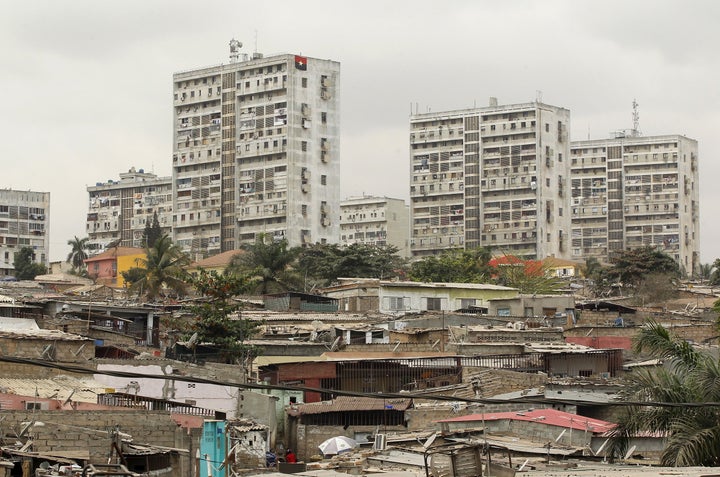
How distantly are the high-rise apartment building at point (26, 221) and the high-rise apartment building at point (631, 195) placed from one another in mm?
58525

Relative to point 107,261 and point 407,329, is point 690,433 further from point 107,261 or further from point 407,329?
point 107,261

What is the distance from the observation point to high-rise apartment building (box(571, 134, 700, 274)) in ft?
510

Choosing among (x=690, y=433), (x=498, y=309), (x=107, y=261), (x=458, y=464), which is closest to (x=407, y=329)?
(x=498, y=309)

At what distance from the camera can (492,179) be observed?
136 metres

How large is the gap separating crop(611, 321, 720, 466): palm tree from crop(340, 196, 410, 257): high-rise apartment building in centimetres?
14069

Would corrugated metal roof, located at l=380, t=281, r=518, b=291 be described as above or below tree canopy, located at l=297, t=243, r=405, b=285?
below

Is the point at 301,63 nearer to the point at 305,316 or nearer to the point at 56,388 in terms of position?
the point at 305,316

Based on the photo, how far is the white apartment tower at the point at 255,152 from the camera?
112 metres

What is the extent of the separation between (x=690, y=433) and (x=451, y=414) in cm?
1248

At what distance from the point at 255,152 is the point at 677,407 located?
320ft

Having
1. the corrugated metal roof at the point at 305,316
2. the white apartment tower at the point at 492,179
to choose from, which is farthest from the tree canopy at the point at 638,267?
the white apartment tower at the point at 492,179

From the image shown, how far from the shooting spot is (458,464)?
15.2 m

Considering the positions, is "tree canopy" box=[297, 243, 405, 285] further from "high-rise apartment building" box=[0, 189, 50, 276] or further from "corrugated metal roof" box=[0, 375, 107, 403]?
"high-rise apartment building" box=[0, 189, 50, 276]

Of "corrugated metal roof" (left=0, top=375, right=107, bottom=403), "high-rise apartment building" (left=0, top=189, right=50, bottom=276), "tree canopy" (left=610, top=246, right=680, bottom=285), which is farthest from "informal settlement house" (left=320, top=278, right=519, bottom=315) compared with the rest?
"high-rise apartment building" (left=0, top=189, right=50, bottom=276)
